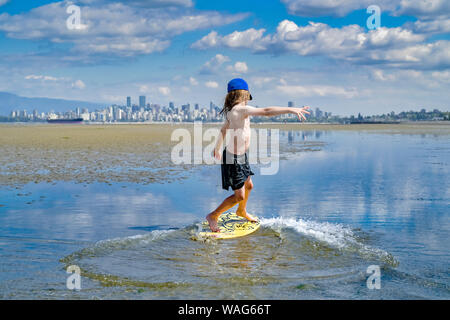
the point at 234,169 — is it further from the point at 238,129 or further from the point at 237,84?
the point at 237,84

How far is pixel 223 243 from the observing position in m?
7.01

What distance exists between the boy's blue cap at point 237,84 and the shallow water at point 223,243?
239cm

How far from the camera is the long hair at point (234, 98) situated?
7.12 meters

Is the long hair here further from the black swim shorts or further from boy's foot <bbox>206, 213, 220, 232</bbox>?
boy's foot <bbox>206, 213, 220, 232</bbox>

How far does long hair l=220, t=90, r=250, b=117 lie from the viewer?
23.4 ft

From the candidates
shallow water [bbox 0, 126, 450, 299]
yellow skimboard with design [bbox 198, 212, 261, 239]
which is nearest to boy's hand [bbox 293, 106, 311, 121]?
shallow water [bbox 0, 126, 450, 299]

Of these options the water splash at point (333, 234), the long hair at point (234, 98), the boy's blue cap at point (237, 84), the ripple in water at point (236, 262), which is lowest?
the ripple in water at point (236, 262)

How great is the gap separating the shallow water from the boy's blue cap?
2.39 m

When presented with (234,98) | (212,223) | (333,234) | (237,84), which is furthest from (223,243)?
(237,84)

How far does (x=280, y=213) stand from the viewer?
9.14 metres

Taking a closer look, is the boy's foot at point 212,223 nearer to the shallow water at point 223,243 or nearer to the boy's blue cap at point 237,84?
the shallow water at point 223,243

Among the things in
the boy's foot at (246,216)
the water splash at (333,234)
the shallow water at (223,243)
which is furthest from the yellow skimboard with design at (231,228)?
the water splash at (333,234)

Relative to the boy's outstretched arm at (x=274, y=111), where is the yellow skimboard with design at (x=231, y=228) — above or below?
below
